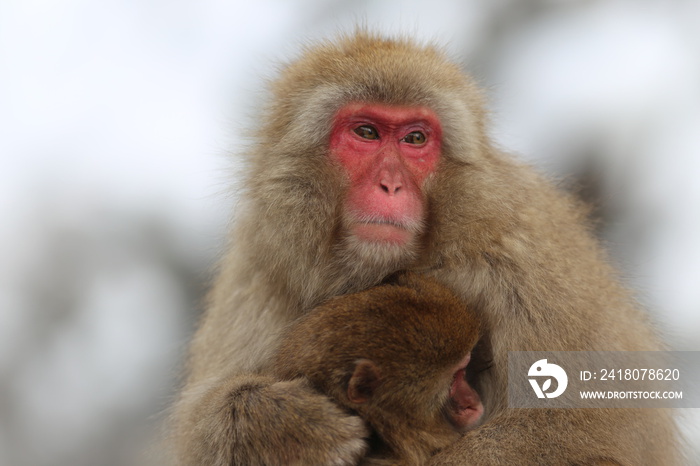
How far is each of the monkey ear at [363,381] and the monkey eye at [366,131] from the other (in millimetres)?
1185

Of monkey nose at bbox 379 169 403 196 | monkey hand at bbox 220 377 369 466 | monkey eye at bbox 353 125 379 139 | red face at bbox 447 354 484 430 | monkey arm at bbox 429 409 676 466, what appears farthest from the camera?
monkey eye at bbox 353 125 379 139

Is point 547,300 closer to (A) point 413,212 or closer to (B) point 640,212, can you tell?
(A) point 413,212

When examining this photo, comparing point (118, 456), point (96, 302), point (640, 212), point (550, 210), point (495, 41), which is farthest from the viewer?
point (495, 41)

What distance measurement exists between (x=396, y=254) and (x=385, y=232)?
4.5 inches

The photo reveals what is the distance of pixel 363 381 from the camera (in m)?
3.72

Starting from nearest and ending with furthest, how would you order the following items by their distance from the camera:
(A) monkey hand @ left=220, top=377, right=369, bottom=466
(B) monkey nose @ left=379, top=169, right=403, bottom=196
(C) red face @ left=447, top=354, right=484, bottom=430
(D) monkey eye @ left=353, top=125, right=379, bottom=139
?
(A) monkey hand @ left=220, top=377, right=369, bottom=466, (C) red face @ left=447, top=354, right=484, bottom=430, (B) monkey nose @ left=379, top=169, right=403, bottom=196, (D) monkey eye @ left=353, top=125, right=379, bottom=139

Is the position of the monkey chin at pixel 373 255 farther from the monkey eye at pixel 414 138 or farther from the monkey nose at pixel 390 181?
the monkey eye at pixel 414 138

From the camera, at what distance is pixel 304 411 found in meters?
3.71

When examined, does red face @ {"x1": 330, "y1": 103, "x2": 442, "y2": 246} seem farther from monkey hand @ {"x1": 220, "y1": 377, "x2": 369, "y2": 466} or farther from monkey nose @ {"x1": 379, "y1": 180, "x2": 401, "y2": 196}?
monkey hand @ {"x1": 220, "y1": 377, "x2": 369, "y2": 466}

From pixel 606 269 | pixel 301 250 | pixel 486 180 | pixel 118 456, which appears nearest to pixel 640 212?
pixel 606 269

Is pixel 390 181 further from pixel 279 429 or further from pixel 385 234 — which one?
pixel 279 429

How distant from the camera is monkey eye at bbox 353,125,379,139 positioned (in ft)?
14.1

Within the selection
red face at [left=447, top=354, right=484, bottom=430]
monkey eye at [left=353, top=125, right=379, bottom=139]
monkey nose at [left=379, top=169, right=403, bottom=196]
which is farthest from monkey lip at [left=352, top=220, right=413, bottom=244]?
red face at [left=447, top=354, right=484, bottom=430]

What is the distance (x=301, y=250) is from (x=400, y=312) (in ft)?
2.27
